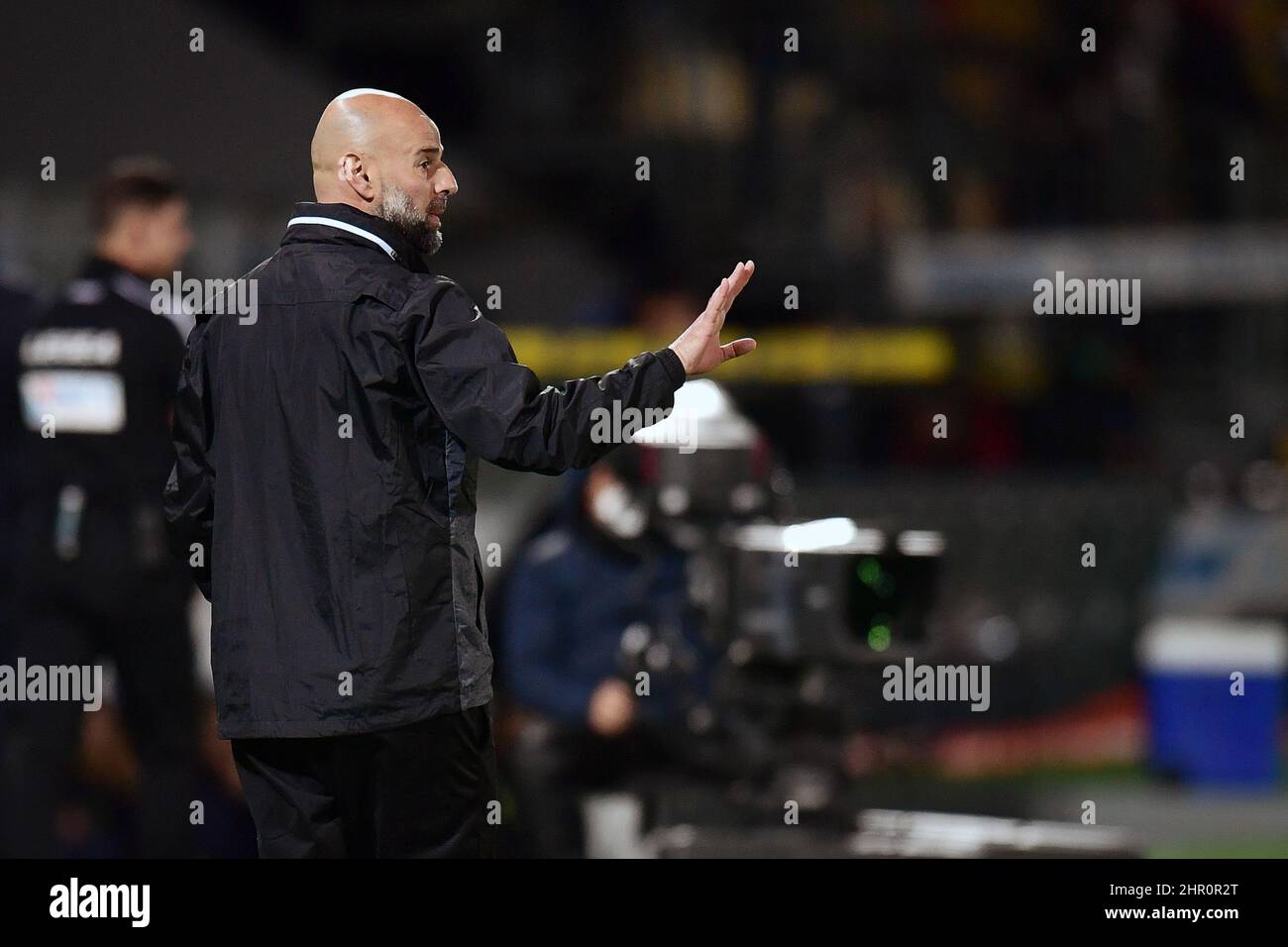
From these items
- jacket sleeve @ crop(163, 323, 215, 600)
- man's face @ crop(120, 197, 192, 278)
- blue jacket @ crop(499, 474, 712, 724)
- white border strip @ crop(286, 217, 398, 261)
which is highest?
man's face @ crop(120, 197, 192, 278)

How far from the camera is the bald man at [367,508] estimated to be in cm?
→ 259

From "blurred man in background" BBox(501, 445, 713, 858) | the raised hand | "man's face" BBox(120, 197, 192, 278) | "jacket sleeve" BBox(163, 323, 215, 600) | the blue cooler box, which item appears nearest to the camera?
the raised hand

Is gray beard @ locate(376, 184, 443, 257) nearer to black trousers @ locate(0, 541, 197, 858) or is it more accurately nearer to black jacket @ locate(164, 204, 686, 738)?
black jacket @ locate(164, 204, 686, 738)

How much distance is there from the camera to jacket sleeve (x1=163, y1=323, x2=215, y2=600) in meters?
2.79

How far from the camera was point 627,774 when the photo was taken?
461 centimetres

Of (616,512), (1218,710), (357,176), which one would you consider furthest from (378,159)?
(1218,710)

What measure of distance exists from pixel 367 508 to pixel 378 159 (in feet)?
1.81

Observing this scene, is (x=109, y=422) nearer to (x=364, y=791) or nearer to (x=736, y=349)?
(x=364, y=791)

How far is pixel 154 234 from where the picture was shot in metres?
4.78

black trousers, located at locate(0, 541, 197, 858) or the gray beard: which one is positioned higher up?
the gray beard

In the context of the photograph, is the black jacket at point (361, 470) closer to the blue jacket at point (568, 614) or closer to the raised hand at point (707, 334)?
the raised hand at point (707, 334)

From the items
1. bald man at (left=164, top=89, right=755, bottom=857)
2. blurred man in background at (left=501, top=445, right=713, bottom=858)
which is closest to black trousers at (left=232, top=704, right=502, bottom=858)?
bald man at (left=164, top=89, right=755, bottom=857)
